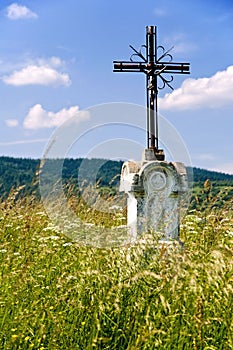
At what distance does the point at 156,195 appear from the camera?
6438 mm

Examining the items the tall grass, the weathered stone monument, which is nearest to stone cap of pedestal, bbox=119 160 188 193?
the weathered stone monument

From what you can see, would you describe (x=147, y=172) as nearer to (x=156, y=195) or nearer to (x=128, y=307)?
(x=156, y=195)

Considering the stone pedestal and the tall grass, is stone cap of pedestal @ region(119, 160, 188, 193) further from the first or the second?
the tall grass

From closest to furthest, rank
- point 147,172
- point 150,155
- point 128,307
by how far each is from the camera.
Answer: point 128,307 < point 147,172 < point 150,155

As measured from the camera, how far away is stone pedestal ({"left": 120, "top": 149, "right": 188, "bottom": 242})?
250 inches

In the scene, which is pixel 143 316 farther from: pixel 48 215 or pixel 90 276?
pixel 48 215

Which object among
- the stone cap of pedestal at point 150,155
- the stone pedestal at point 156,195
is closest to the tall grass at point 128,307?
the stone pedestal at point 156,195

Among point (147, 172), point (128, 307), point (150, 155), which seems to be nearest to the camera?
point (128, 307)

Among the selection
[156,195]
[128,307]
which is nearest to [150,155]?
[156,195]

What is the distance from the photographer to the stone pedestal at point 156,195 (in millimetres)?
6359

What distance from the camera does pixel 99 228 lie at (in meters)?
6.65

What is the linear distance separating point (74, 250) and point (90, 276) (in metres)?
1.83

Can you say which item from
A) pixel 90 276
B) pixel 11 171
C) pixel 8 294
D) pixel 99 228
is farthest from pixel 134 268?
pixel 11 171

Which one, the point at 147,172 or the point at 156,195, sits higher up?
the point at 147,172
